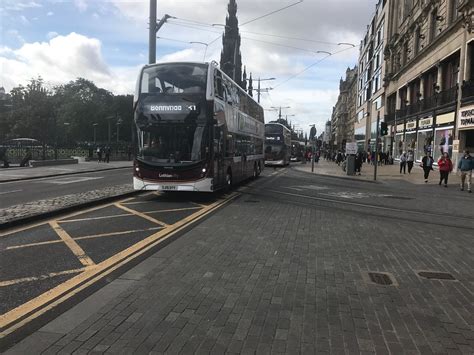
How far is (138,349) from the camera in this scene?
12.0 ft

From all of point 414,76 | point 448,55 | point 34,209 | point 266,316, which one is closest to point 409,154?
point 448,55

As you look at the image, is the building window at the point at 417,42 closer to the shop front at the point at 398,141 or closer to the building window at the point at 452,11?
the shop front at the point at 398,141

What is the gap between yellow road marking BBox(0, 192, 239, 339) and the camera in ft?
14.0

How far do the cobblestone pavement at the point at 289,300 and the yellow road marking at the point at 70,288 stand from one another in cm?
39

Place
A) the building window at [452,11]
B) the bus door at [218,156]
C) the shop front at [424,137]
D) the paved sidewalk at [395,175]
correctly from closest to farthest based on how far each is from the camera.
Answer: the bus door at [218,156] < the paved sidewalk at [395,175] < the building window at [452,11] < the shop front at [424,137]

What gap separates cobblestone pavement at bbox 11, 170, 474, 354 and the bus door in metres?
5.68

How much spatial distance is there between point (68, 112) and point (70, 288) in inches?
3854

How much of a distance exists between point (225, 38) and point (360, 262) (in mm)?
77057

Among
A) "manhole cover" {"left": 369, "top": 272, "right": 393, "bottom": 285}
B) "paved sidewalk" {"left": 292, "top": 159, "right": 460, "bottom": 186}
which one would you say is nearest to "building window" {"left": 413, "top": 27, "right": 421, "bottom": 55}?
"paved sidewalk" {"left": 292, "top": 159, "right": 460, "bottom": 186}

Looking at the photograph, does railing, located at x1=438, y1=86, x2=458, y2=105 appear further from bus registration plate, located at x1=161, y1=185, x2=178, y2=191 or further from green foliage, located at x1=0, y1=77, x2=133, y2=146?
green foliage, located at x1=0, y1=77, x2=133, y2=146

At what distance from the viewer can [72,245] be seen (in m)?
7.44

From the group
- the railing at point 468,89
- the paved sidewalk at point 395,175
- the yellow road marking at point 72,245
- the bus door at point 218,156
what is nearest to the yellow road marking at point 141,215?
the yellow road marking at point 72,245

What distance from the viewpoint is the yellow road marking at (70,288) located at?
4254mm

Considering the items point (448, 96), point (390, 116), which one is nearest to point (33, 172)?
point (448, 96)
